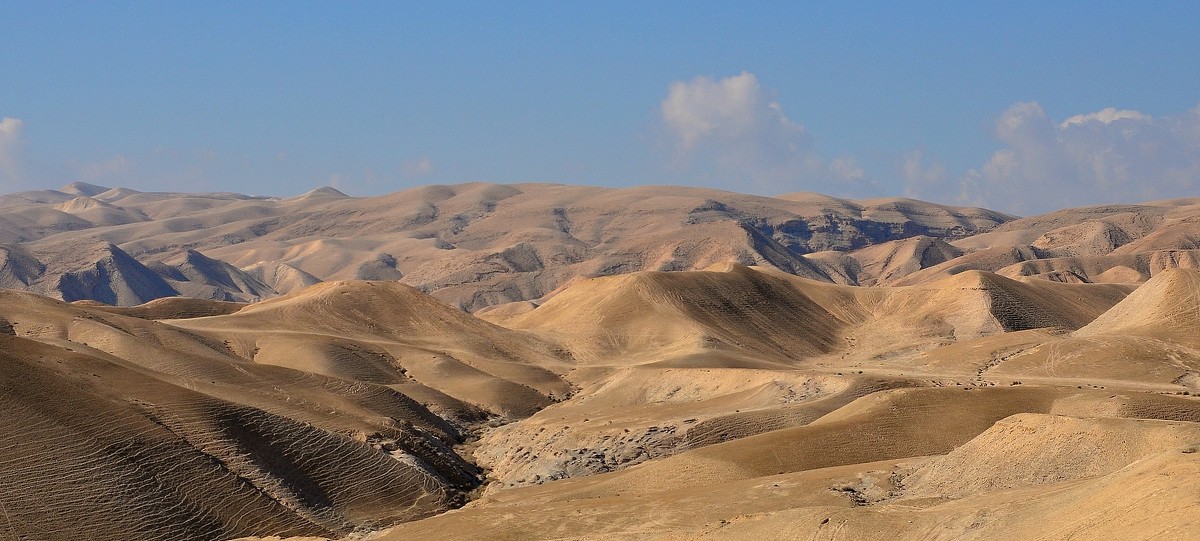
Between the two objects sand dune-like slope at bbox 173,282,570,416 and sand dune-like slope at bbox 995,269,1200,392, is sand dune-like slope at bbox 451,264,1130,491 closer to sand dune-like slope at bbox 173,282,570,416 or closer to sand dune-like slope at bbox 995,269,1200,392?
sand dune-like slope at bbox 173,282,570,416

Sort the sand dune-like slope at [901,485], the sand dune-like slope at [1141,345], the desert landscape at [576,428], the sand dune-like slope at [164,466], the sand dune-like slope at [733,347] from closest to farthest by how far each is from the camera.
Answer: the sand dune-like slope at [901,485], the desert landscape at [576,428], the sand dune-like slope at [164,466], the sand dune-like slope at [733,347], the sand dune-like slope at [1141,345]

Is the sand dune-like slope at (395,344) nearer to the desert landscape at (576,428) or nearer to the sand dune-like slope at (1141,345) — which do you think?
the desert landscape at (576,428)

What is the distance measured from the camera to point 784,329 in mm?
101125

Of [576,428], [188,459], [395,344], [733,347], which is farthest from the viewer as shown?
[733,347]

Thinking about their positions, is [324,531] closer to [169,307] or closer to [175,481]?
[175,481]

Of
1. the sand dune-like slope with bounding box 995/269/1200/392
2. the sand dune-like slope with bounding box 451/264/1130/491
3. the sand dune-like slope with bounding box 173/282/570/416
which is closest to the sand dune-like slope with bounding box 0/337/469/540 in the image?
the sand dune-like slope with bounding box 451/264/1130/491

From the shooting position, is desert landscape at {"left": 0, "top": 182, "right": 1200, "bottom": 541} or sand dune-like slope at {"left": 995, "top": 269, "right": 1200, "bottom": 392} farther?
sand dune-like slope at {"left": 995, "top": 269, "right": 1200, "bottom": 392}

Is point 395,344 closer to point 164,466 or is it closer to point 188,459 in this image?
point 188,459

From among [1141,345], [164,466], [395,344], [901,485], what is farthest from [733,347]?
[901,485]

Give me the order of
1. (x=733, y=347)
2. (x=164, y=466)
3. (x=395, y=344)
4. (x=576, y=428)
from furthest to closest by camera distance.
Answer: (x=733, y=347) → (x=395, y=344) → (x=576, y=428) → (x=164, y=466)

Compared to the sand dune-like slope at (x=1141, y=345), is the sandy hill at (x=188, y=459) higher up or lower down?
lower down

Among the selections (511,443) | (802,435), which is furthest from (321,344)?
(802,435)

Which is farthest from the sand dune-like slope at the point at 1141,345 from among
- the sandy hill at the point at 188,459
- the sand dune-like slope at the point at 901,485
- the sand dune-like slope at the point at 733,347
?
the sandy hill at the point at 188,459

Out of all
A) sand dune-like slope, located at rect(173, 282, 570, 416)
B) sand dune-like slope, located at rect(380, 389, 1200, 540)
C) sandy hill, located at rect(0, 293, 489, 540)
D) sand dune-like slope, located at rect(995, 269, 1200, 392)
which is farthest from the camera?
sand dune-like slope, located at rect(173, 282, 570, 416)
